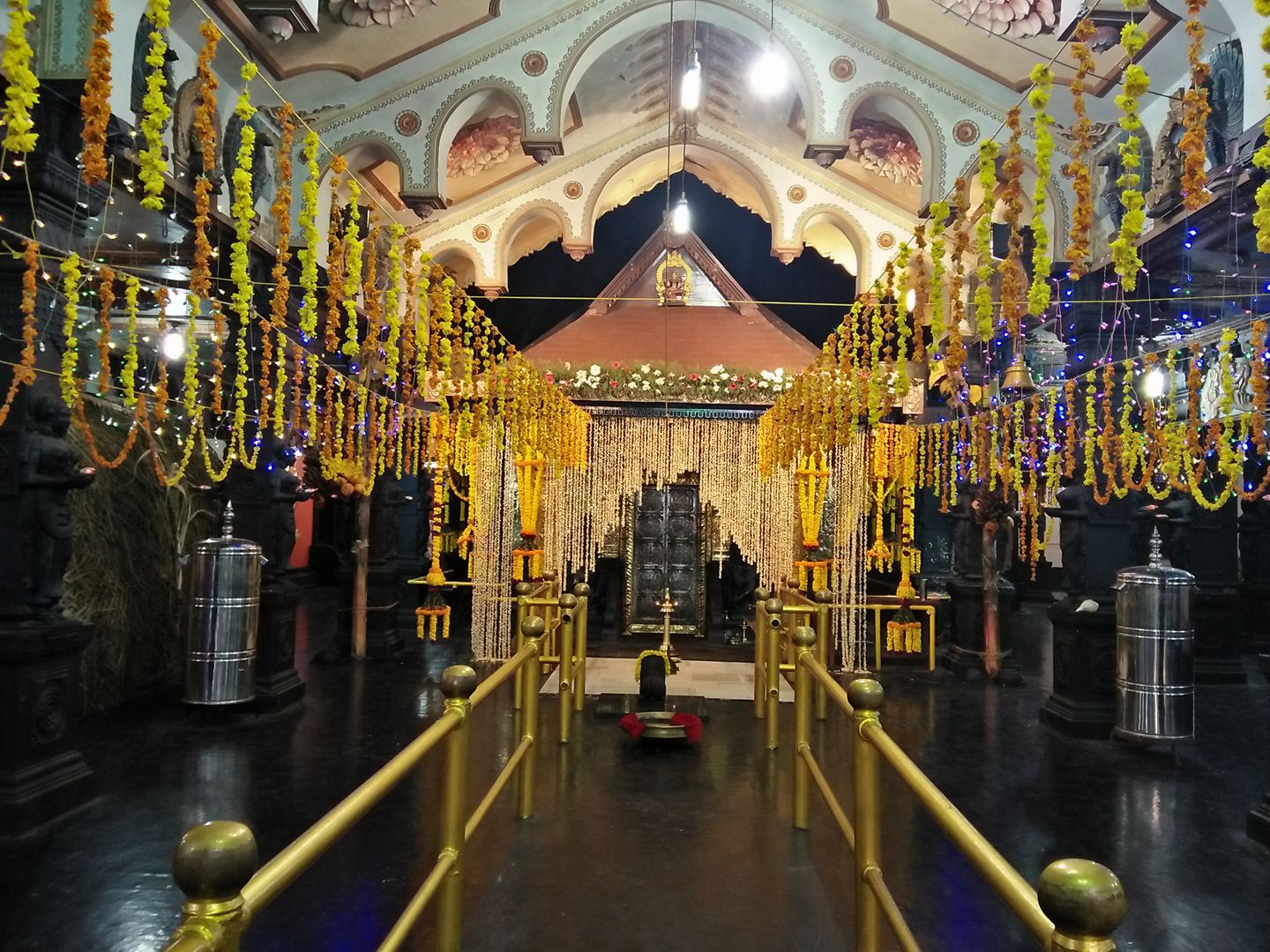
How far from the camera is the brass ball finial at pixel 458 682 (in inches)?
94.5

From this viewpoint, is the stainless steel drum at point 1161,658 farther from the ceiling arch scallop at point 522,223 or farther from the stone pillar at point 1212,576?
the ceiling arch scallop at point 522,223

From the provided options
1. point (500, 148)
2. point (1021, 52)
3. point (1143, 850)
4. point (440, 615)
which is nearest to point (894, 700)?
point (1143, 850)

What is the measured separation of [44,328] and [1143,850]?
19.0 ft

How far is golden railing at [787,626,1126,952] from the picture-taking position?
3.56 ft

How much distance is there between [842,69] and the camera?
7328mm

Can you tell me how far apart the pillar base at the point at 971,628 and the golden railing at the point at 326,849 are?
563 centimetres

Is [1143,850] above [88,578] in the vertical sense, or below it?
below

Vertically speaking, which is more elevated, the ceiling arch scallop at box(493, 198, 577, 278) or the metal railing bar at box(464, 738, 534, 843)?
the ceiling arch scallop at box(493, 198, 577, 278)

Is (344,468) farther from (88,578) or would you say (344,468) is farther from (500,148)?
(500,148)

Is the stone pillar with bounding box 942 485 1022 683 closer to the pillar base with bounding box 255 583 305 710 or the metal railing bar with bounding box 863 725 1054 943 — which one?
the pillar base with bounding box 255 583 305 710

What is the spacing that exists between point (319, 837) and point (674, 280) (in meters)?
9.64

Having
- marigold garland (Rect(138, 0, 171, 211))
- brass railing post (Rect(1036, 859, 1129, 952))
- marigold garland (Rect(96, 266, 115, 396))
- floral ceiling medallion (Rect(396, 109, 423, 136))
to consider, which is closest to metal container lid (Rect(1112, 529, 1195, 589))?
brass railing post (Rect(1036, 859, 1129, 952))

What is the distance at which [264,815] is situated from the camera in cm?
395

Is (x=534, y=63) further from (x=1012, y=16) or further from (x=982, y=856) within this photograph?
(x=982, y=856)
